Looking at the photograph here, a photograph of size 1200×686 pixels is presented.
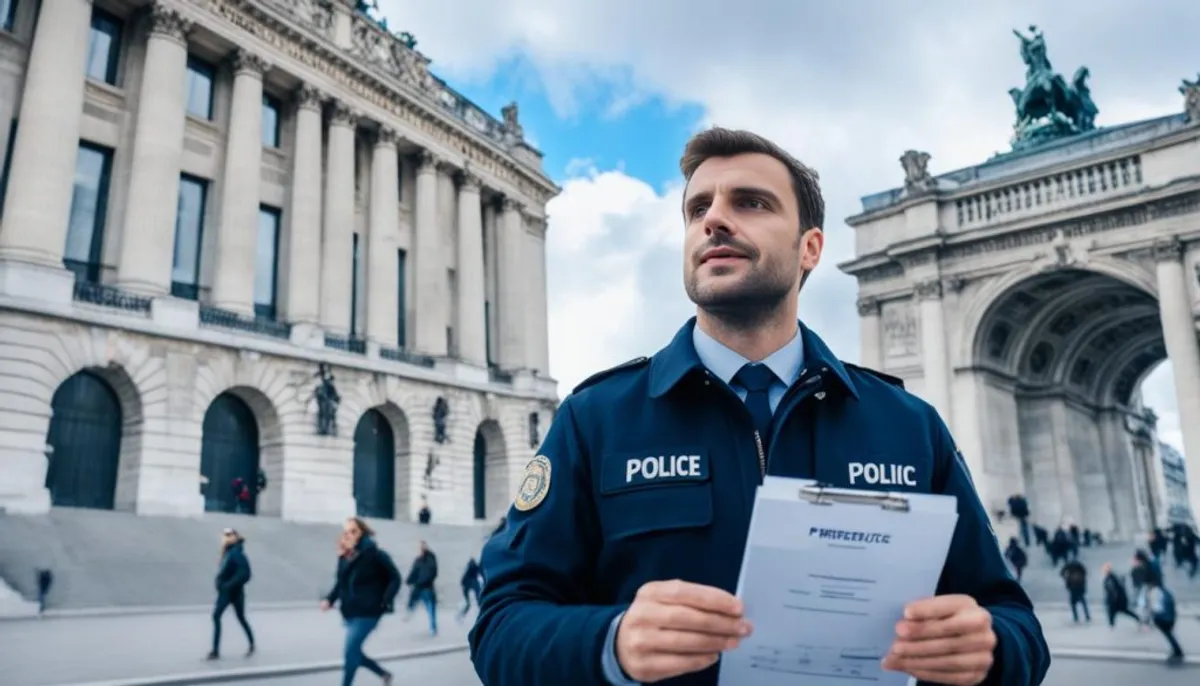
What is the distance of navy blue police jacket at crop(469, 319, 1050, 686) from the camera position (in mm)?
1940

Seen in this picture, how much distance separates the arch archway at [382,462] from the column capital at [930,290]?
19478mm

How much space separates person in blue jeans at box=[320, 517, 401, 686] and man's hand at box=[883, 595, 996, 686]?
7680 mm

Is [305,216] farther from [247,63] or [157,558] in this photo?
[157,558]

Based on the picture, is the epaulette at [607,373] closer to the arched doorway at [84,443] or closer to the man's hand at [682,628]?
the man's hand at [682,628]

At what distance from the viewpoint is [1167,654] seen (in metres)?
11.4

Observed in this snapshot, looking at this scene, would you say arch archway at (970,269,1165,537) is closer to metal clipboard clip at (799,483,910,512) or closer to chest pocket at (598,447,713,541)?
chest pocket at (598,447,713,541)

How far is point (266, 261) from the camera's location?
100 feet

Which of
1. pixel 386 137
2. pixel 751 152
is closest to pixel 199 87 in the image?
pixel 386 137

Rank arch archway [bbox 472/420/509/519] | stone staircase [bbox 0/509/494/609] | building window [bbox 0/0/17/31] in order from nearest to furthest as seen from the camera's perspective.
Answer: stone staircase [bbox 0/509/494/609]
building window [bbox 0/0/17/31]
arch archway [bbox 472/420/509/519]

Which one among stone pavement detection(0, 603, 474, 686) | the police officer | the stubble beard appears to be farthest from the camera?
stone pavement detection(0, 603, 474, 686)

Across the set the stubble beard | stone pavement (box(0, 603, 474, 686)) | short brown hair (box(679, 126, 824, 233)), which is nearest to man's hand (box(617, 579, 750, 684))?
the stubble beard

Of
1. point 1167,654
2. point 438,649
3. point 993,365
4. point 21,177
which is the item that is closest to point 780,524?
point 438,649

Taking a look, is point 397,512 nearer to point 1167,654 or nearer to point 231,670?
point 231,670

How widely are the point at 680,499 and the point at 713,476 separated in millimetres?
110
